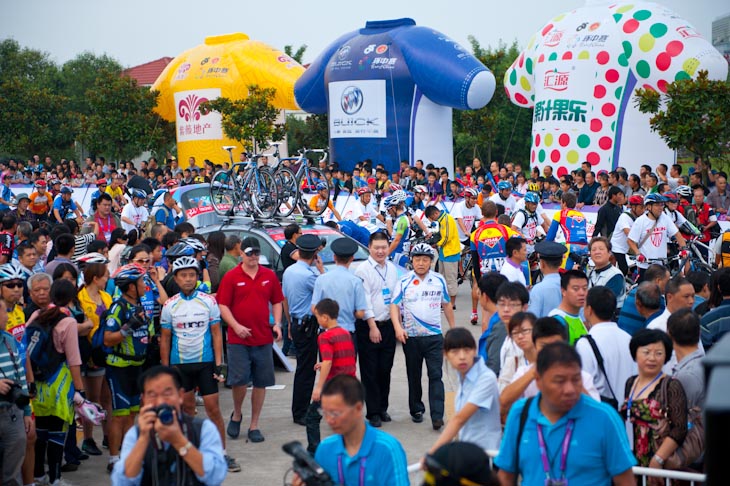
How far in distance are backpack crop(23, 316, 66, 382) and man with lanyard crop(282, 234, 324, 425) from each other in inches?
96.4

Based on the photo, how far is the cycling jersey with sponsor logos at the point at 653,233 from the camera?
12.2m

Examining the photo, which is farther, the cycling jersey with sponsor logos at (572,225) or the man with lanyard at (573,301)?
the cycling jersey with sponsor logos at (572,225)

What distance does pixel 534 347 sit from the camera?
5.55 metres

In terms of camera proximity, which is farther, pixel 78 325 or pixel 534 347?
pixel 78 325

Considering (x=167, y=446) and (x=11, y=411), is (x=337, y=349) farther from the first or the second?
(x=167, y=446)

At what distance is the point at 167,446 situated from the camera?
4328 millimetres

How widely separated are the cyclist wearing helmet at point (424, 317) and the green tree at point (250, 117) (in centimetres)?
2749

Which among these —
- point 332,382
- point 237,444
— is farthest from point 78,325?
point 332,382

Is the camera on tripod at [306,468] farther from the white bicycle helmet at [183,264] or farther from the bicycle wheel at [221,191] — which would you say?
the bicycle wheel at [221,191]

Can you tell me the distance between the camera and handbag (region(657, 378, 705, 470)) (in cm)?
523

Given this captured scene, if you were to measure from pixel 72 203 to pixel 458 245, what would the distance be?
753 centimetres

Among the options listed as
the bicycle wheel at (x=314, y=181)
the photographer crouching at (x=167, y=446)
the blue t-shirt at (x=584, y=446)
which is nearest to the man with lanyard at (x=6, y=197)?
the bicycle wheel at (x=314, y=181)

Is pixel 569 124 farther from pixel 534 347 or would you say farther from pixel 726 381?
pixel 726 381

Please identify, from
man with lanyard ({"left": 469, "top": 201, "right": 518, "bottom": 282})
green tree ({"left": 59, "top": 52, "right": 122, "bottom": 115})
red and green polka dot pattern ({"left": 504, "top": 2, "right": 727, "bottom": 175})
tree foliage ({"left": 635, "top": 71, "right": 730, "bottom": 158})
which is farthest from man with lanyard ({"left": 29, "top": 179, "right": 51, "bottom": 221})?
green tree ({"left": 59, "top": 52, "right": 122, "bottom": 115})
